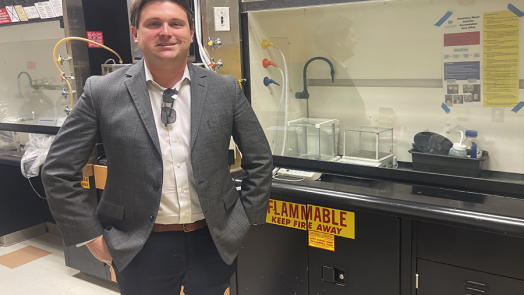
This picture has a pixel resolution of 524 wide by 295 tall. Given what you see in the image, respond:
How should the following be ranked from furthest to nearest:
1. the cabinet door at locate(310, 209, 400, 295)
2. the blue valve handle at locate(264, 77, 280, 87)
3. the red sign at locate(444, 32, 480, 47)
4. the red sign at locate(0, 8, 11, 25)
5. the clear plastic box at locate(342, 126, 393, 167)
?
the red sign at locate(0, 8, 11, 25), the blue valve handle at locate(264, 77, 280, 87), the clear plastic box at locate(342, 126, 393, 167), the red sign at locate(444, 32, 480, 47), the cabinet door at locate(310, 209, 400, 295)

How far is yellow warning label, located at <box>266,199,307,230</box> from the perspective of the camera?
183cm

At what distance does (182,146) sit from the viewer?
1256 millimetres

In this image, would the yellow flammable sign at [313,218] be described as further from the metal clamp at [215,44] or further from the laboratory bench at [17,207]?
the laboratory bench at [17,207]

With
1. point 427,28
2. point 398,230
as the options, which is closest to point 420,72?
point 427,28

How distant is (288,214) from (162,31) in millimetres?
984

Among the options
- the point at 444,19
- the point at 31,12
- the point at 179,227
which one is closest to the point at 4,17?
the point at 31,12

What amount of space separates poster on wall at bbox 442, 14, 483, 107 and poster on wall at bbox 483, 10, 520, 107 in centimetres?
3

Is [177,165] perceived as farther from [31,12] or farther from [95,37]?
[31,12]

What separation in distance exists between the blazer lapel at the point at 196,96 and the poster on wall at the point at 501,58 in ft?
3.85

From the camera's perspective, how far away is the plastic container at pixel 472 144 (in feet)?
5.84

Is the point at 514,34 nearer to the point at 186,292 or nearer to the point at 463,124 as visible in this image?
the point at 463,124

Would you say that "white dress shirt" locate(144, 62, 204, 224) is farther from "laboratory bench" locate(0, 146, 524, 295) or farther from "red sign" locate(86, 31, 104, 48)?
"red sign" locate(86, 31, 104, 48)

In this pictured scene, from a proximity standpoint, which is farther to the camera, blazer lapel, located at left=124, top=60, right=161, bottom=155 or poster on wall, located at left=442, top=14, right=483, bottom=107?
poster on wall, located at left=442, top=14, right=483, bottom=107

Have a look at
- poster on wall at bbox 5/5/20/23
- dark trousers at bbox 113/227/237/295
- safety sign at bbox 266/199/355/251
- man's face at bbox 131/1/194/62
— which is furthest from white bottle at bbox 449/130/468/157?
poster on wall at bbox 5/5/20/23
